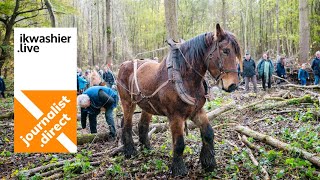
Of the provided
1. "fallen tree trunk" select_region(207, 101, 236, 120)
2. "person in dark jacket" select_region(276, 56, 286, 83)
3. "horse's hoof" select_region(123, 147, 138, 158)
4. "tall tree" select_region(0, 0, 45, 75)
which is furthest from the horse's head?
"person in dark jacket" select_region(276, 56, 286, 83)

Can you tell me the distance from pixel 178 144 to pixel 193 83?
94 cm

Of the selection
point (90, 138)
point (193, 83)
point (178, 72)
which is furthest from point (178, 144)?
point (90, 138)

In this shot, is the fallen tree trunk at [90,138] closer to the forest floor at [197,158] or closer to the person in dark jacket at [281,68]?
the forest floor at [197,158]

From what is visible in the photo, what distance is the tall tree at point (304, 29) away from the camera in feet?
52.3

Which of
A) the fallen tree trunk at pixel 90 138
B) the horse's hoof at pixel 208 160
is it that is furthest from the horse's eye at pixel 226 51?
the fallen tree trunk at pixel 90 138

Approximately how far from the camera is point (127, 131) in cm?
588

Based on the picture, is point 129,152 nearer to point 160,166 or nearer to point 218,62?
point 160,166

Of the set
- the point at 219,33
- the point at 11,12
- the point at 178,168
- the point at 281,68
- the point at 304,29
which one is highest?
the point at 11,12

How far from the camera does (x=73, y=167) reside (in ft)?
16.4

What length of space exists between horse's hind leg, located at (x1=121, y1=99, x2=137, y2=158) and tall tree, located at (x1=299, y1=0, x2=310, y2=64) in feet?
45.1

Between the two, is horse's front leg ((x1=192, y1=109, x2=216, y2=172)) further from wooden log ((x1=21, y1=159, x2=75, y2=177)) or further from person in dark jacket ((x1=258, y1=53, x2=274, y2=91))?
person in dark jacket ((x1=258, y1=53, x2=274, y2=91))

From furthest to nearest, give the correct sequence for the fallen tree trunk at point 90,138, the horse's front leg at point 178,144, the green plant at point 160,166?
the fallen tree trunk at point 90,138 < the green plant at point 160,166 < the horse's front leg at point 178,144

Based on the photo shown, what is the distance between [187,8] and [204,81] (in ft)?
110

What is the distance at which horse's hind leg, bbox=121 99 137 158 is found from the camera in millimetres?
5730
